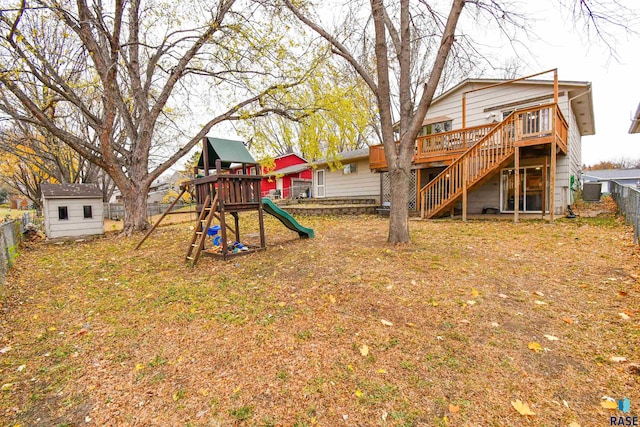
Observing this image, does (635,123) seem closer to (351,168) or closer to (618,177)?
(351,168)

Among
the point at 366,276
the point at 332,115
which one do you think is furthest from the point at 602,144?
the point at 366,276

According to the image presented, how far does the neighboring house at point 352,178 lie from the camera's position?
16.8 meters

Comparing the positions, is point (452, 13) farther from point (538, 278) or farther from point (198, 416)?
point (198, 416)

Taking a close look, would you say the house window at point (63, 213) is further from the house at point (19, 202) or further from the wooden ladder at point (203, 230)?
the house at point (19, 202)

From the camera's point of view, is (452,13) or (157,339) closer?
(157,339)

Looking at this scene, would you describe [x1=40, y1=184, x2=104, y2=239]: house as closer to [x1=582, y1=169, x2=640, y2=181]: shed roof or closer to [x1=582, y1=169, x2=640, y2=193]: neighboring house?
[x1=582, y1=169, x2=640, y2=193]: neighboring house

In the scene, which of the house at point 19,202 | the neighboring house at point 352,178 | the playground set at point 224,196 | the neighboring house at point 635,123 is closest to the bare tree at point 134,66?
the playground set at point 224,196

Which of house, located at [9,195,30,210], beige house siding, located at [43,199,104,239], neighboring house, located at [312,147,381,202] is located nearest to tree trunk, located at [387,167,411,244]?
neighboring house, located at [312,147,381,202]

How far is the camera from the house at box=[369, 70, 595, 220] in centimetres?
911

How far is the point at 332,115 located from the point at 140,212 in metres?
7.49

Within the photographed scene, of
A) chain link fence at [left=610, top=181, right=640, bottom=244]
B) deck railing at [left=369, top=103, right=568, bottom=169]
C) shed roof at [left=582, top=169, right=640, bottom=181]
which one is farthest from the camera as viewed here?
shed roof at [left=582, top=169, right=640, bottom=181]

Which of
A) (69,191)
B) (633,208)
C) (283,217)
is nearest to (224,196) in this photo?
(283,217)

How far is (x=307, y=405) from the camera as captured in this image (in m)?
2.09

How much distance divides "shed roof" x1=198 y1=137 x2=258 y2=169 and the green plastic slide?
1.07 meters
